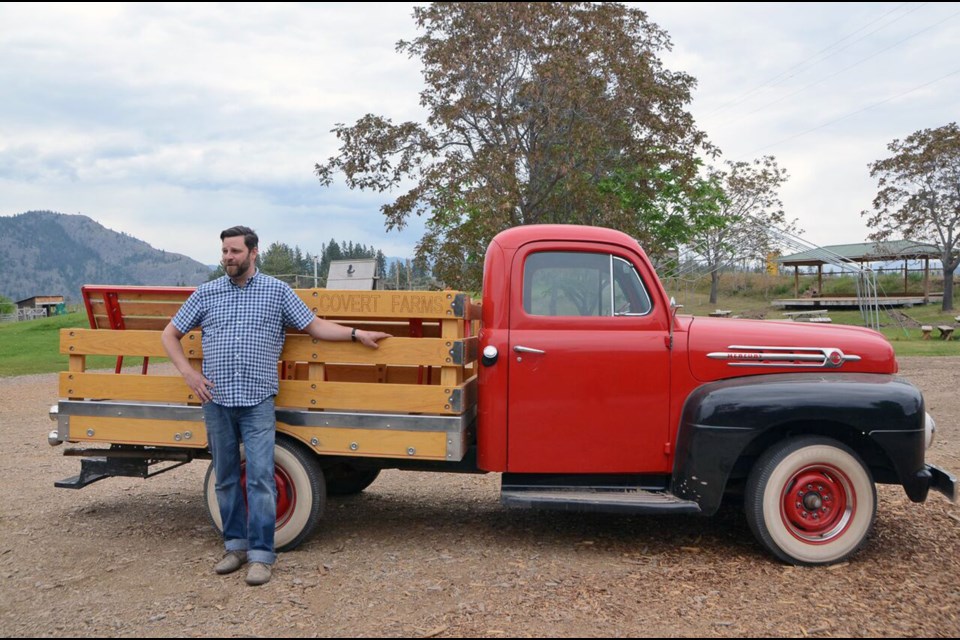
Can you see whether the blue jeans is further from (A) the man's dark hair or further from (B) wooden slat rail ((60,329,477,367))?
(A) the man's dark hair

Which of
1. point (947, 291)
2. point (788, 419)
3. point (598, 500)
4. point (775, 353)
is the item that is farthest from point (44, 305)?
point (788, 419)

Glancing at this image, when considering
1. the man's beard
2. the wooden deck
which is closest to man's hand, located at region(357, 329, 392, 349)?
the man's beard

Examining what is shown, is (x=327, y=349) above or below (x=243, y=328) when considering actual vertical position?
below

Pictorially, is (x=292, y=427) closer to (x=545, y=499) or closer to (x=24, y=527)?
(x=545, y=499)

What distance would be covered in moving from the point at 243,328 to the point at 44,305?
7135cm

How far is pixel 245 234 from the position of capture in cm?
459

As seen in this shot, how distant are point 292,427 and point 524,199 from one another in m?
12.8

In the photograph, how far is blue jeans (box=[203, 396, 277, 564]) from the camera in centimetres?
450

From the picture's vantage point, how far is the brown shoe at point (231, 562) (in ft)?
14.7

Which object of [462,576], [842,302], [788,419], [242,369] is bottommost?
[462,576]

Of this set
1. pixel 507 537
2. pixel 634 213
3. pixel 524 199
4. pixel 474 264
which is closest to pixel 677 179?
pixel 634 213

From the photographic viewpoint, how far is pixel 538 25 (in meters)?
16.9

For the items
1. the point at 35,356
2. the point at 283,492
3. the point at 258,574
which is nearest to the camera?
the point at 258,574

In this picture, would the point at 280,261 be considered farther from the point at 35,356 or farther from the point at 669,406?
the point at 669,406
